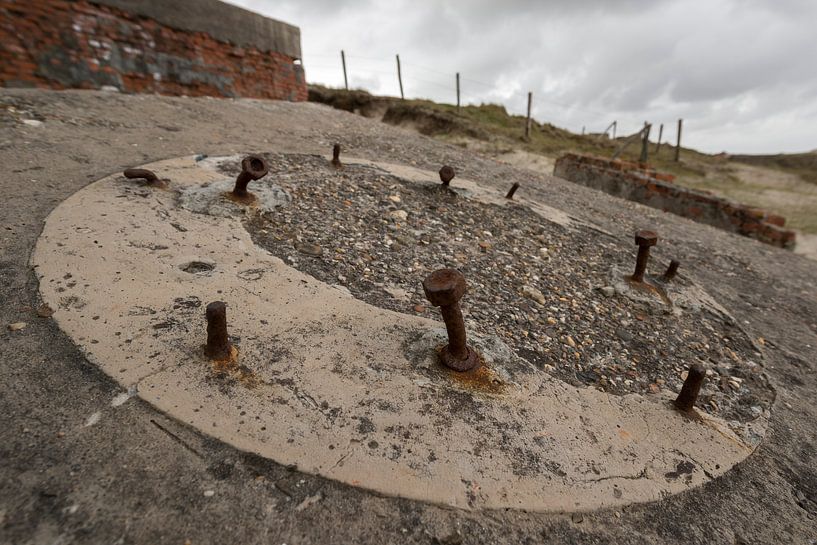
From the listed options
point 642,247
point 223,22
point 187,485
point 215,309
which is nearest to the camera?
point 187,485

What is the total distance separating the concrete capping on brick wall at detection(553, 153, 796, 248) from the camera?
6.18m

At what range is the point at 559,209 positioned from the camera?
455 cm

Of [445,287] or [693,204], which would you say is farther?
[693,204]

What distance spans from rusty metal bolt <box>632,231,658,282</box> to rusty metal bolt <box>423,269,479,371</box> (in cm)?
175

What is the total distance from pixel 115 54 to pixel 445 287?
532 centimetres

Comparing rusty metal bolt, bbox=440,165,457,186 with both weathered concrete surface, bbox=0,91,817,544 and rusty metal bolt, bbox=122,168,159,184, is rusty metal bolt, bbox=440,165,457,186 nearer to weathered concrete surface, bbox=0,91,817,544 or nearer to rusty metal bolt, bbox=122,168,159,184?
rusty metal bolt, bbox=122,168,159,184

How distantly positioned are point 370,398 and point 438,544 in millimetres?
550

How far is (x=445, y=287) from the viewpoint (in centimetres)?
154

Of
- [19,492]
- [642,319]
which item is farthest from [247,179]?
[642,319]

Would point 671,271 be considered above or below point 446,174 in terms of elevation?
below

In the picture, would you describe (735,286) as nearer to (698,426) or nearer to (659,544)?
(698,426)

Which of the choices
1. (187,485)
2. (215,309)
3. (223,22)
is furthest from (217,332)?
(223,22)

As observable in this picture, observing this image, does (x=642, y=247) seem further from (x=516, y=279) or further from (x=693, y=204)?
(x=693, y=204)

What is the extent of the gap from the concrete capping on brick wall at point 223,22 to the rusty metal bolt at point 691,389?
628 centimetres
